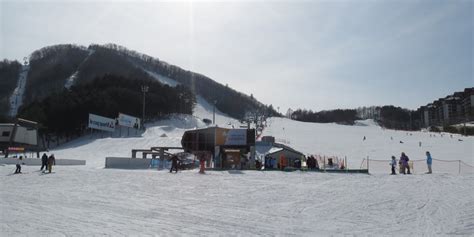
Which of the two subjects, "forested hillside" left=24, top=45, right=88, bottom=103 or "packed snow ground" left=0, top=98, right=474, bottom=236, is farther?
"forested hillside" left=24, top=45, right=88, bottom=103

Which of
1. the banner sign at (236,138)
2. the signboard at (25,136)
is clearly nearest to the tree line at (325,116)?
the signboard at (25,136)

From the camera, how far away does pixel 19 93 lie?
148m

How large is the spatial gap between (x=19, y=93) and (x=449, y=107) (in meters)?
182

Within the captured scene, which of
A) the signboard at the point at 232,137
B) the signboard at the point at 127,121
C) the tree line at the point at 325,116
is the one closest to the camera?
the signboard at the point at 232,137

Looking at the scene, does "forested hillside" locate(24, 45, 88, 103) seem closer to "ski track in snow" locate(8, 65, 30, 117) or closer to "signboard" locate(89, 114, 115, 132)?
"ski track in snow" locate(8, 65, 30, 117)

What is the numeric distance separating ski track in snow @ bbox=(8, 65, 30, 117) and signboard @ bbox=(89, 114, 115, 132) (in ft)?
257

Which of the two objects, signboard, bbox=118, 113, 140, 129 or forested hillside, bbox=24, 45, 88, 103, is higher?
forested hillside, bbox=24, 45, 88, 103

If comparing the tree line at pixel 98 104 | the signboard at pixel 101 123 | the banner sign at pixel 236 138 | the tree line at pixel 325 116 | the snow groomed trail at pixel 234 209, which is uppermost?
the tree line at pixel 325 116

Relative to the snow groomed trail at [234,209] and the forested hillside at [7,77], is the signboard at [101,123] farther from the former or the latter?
the forested hillside at [7,77]

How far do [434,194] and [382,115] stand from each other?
19728cm

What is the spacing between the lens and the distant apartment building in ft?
504

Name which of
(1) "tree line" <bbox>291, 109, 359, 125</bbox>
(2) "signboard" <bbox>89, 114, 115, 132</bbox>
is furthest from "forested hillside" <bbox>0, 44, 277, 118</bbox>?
(2) "signboard" <bbox>89, 114, 115, 132</bbox>

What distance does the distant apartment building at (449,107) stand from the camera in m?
154

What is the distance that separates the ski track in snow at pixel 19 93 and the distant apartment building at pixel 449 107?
15207cm
